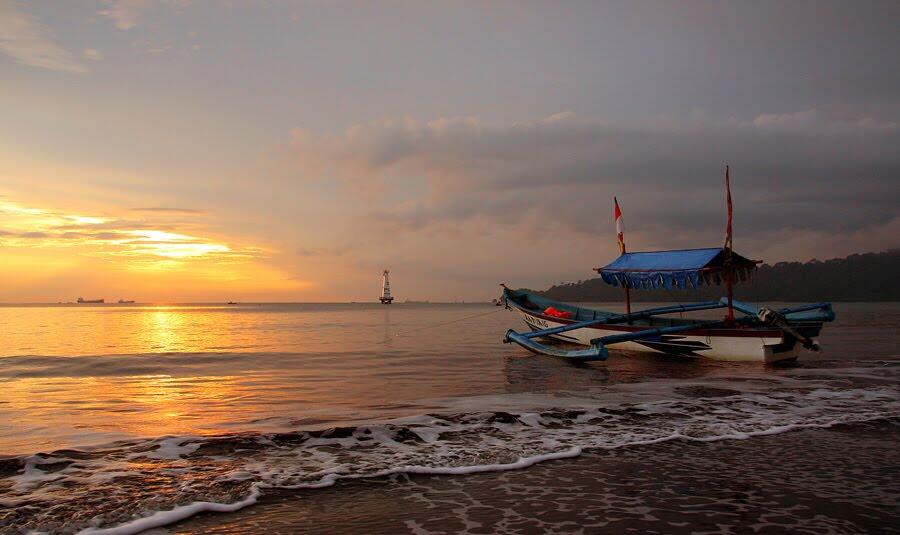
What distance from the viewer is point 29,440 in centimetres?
1073

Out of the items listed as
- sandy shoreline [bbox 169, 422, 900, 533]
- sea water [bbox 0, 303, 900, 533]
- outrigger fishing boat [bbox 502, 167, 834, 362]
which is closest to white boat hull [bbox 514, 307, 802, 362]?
outrigger fishing boat [bbox 502, 167, 834, 362]

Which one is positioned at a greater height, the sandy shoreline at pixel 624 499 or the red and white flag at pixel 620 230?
the red and white flag at pixel 620 230

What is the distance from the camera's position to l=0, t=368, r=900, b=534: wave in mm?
6824

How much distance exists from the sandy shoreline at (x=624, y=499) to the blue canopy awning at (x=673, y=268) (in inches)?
595

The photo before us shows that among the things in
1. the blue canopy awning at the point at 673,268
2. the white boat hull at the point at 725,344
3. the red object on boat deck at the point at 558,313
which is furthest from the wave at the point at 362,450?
the red object on boat deck at the point at 558,313

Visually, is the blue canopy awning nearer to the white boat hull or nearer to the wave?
the white boat hull

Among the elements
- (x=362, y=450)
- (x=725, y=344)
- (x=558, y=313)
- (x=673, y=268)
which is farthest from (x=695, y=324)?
(x=362, y=450)

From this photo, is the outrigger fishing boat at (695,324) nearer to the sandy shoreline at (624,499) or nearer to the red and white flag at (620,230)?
the red and white flag at (620,230)

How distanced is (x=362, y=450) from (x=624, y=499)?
440 cm

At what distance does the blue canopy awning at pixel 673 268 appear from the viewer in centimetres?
2342

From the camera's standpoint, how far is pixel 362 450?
9406 millimetres

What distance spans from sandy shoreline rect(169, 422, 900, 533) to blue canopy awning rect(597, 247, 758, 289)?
15.1 meters

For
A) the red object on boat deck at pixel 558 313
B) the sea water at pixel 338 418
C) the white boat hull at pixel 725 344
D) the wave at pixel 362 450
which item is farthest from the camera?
the red object on boat deck at pixel 558 313

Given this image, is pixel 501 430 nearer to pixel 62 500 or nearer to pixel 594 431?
pixel 594 431
